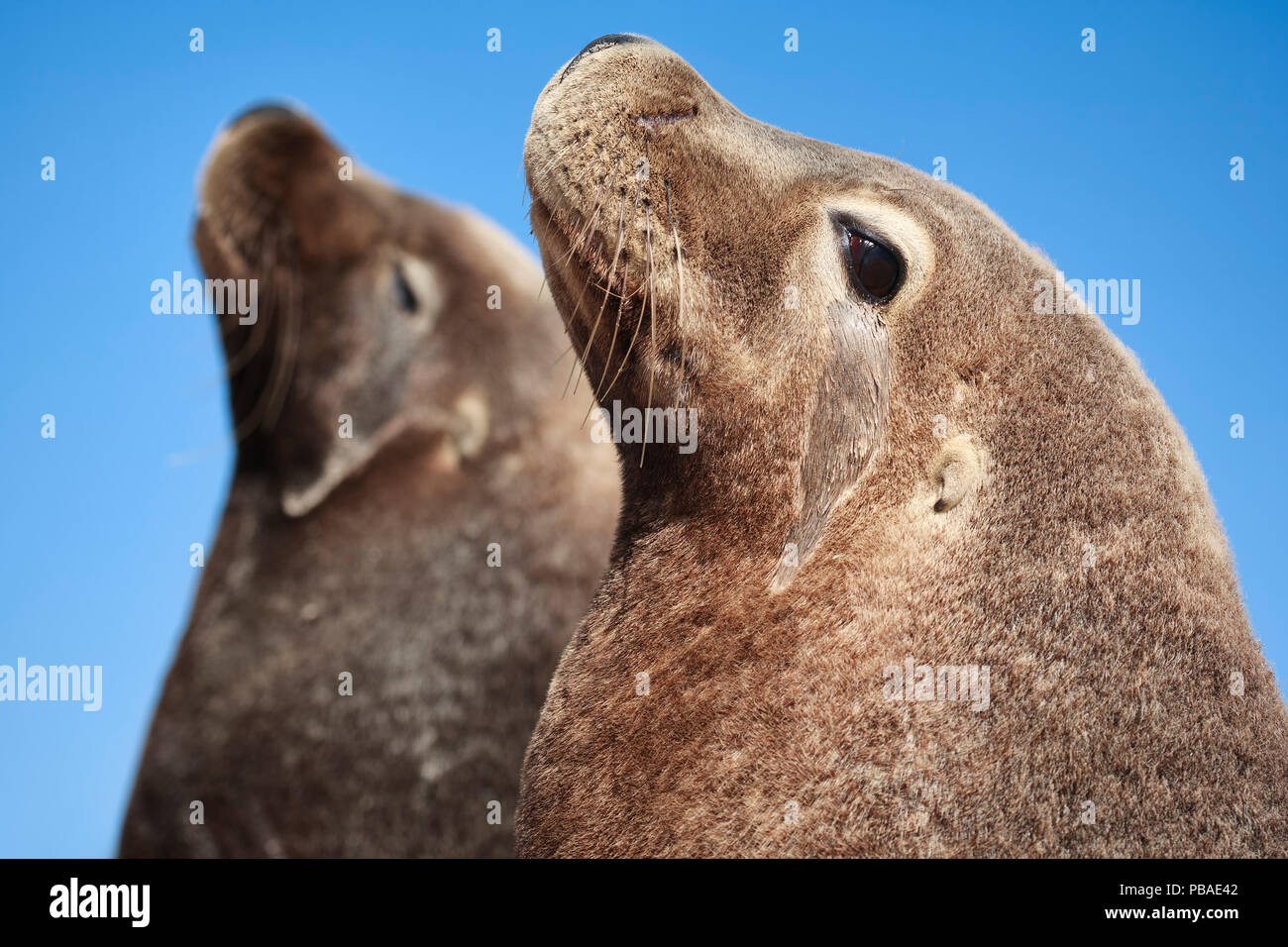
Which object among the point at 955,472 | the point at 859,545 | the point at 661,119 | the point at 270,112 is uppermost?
the point at 270,112

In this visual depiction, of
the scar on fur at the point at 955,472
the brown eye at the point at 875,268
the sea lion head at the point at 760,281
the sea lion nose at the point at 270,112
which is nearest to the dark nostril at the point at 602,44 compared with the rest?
the sea lion head at the point at 760,281

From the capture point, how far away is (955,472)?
9.84 ft

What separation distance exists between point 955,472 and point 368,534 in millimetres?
3533

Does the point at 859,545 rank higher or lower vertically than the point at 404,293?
lower

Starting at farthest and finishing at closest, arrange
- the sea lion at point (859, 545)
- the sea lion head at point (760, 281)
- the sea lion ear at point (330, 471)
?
the sea lion ear at point (330, 471) → the sea lion head at point (760, 281) → the sea lion at point (859, 545)

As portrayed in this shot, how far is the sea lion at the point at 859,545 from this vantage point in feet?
8.73

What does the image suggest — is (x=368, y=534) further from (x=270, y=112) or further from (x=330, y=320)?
(x=270, y=112)

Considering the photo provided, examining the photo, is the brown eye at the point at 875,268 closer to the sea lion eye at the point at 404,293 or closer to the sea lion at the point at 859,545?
the sea lion at the point at 859,545

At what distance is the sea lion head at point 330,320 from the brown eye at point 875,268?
304cm

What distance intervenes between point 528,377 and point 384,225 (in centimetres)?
127

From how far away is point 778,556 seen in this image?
3.07 metres

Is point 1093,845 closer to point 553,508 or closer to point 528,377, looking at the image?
point 553,508

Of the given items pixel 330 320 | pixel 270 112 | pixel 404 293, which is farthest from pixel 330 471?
pixel 270 112

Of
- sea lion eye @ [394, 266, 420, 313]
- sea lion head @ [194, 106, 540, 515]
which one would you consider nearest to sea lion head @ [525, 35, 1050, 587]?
sea lion head @ [194, 106, 540, 515]
